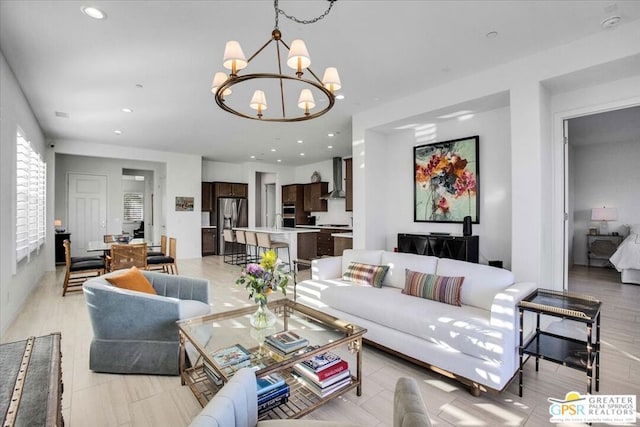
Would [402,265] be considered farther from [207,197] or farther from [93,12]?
[207,197]

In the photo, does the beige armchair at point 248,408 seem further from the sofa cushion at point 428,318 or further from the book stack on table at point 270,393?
the sofa cushion at point 428,318

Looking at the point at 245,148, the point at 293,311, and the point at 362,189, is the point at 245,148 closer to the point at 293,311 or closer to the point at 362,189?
the point at 362,189

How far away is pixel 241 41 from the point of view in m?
3.03

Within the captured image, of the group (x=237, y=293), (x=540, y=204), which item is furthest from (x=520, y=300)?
(x=237, y=293)

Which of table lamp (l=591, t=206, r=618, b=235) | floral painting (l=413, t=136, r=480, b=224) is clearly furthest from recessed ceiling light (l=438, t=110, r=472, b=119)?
table lamp (l=591, t=206, r=618, b=235)

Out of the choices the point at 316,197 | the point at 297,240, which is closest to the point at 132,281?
the point at 297,240

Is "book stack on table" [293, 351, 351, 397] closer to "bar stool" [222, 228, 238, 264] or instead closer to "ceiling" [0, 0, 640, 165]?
"ceiling" [0, 0, 640, 165]

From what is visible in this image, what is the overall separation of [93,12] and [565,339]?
4627 millimetres

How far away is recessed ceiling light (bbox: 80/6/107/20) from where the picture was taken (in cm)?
252

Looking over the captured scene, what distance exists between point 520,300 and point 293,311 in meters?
1.81

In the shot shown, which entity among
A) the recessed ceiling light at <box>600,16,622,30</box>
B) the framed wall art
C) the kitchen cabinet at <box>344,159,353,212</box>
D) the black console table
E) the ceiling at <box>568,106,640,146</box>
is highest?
the recessed ceiling light at <box>600,16,622,30</box>

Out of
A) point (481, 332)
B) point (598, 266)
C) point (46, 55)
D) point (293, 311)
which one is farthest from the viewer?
point (598, 266)

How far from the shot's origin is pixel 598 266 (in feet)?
23.9

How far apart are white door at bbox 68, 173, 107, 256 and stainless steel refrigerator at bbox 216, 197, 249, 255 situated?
2.98 m
